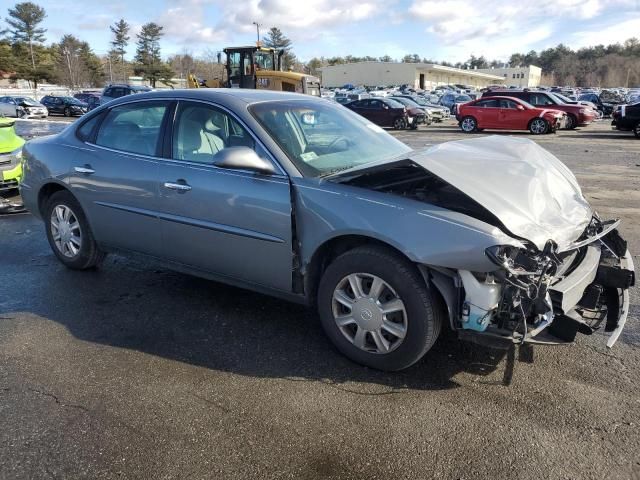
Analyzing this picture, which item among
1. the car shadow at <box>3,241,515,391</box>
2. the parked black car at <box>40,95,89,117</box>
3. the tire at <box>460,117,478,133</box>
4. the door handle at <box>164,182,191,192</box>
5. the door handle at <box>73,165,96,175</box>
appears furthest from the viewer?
the parked black car at <box>40,95,89,117</box>

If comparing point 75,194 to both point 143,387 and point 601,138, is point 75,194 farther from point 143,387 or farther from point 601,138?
point 601,138

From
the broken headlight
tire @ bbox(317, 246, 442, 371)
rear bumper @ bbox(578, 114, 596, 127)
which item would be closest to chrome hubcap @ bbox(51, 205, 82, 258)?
tire @ bbox(317, 246, 442, 371)

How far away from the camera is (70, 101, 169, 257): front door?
4156 millimetres

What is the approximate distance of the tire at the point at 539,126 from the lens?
21.8 meters

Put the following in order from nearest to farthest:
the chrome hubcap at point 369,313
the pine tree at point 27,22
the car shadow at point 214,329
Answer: the chrome hubcap at point 369,313
the car shadow at point 214,329
the pine tree at point 27,22

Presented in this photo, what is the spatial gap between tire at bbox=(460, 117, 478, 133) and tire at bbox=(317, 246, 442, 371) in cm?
2169

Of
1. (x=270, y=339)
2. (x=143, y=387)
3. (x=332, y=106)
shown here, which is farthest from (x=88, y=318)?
(x=332, y=106)

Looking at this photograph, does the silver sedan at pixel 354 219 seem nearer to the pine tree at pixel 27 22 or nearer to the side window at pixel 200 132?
the side window at pixel 200 132

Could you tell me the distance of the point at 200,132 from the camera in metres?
4.04

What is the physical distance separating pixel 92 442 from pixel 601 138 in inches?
852

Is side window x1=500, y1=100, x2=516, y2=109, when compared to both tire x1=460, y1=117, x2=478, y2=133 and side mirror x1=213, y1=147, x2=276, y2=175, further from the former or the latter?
side mirror x1=213, y1=147, x2=276, y2=175

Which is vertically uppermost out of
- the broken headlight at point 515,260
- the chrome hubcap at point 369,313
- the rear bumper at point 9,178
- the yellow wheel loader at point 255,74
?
the yellow wheel loader at point 255,74

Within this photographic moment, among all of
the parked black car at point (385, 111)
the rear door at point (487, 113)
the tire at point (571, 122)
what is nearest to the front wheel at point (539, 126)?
the rear door at point (487, 113)

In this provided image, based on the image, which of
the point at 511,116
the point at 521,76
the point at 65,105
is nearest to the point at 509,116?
the point at 511,116
